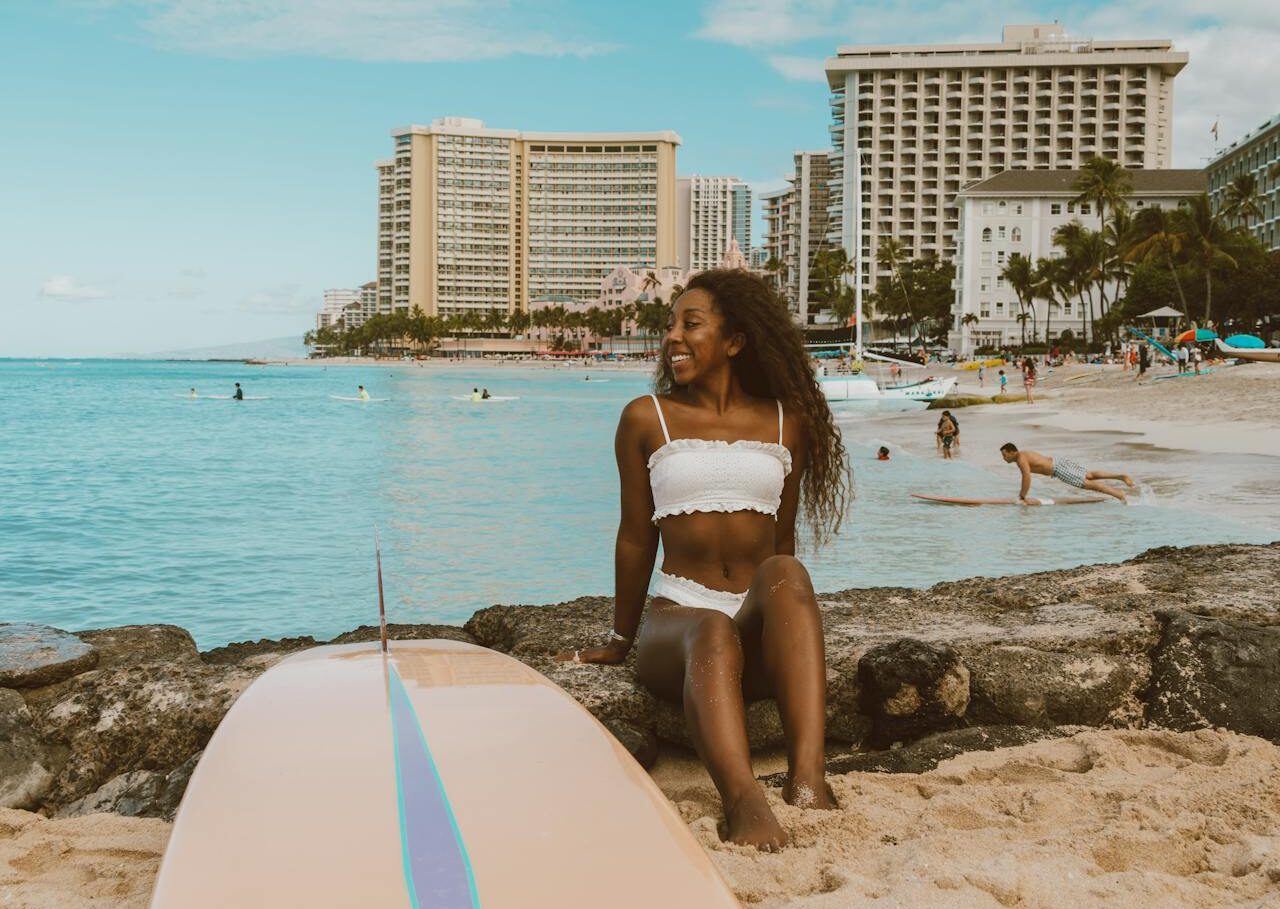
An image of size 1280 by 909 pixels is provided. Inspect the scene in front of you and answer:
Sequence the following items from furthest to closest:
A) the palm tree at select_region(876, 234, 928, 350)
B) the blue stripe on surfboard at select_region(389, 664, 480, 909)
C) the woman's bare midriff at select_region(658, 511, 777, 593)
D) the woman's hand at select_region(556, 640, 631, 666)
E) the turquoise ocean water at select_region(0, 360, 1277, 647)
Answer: the palm tree at select_region(876, 234, 928, 350)
the turquoise ocean water at select_region(0, 360, 1277, 647)
the woman's hand at select_region(556, 640, 631, 666)
the woman's bare midriff at select_region(658, 511, 777, 593)
the blue stripe on surfboard at select_region(389, 664, 480, 909)

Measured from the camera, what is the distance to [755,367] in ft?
14.0

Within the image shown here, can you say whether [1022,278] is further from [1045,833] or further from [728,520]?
[1045,833]

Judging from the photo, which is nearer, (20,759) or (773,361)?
(20,759)

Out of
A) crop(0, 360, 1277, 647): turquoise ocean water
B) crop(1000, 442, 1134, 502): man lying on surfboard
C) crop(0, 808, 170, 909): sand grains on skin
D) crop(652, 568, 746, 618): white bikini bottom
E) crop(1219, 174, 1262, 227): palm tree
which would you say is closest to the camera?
crop(0, 808, 170, 909): sand grains on skin

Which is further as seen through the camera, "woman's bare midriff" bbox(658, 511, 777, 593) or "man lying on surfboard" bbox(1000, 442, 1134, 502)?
"man lying on surfboard" bbox(1000, 442, 1134, 502)

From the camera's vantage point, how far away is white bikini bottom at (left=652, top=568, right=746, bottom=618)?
12.5 ft

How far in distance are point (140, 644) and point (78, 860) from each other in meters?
2.40

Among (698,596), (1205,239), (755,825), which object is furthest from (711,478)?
(1205,239)

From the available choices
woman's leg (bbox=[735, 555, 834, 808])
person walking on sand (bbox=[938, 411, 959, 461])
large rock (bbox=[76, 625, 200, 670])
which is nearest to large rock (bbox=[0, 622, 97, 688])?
large rock (bbox=[76, 625, 200, 670])

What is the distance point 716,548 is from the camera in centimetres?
392

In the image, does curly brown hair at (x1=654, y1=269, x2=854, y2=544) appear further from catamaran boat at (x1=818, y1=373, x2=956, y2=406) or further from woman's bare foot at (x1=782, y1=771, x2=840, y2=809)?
catamaran boat at (x1=818, y1=373, x2=956, y2=406)

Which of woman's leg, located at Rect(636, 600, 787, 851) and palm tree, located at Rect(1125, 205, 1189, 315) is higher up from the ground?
palm tree, located at Rect(1125, 205, 1189, 315)

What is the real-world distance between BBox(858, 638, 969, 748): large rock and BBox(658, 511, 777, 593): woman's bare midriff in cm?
59

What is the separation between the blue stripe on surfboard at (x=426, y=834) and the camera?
224 centimetres
